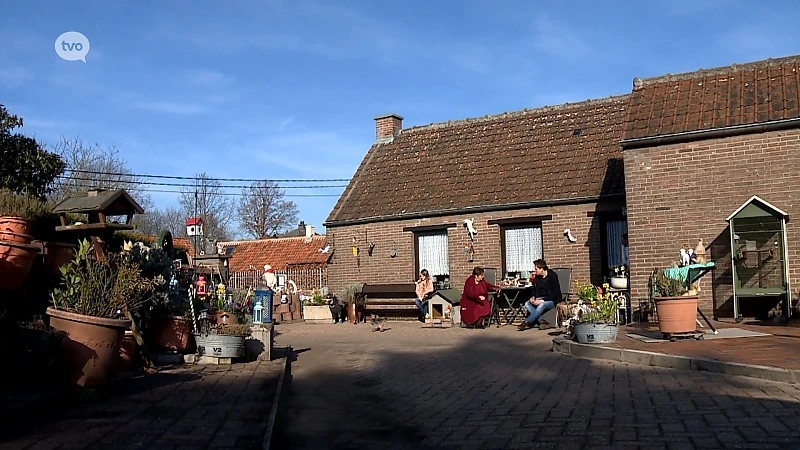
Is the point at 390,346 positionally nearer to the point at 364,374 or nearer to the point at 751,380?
the point at 364,374

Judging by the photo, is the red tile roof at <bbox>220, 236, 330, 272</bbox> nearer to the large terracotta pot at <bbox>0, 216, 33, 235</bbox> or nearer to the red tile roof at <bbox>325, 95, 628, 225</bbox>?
the red tile roof at <bbox>325, 95, 628, 225</bbox>

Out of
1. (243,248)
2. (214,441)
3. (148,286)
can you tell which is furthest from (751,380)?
(243,248)

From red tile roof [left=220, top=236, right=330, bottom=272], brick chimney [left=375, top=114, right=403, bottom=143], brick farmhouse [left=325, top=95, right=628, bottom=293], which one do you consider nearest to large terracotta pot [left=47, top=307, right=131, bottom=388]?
brick farmhouse [left=325, top=95, right=628, bottom=293]

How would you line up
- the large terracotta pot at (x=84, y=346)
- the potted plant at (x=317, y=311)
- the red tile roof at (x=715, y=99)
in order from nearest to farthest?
the large terracotta pot at (x=84, y=346) → the red tile roof at (x=715, y=99) → the potted plant at (x=317, y=311)

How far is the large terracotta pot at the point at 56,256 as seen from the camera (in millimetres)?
8422

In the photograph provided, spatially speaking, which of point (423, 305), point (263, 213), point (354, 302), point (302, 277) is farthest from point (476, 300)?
point (263, 213)

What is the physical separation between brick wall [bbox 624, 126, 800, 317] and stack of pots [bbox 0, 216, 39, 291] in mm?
10247

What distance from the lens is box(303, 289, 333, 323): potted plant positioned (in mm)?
20109

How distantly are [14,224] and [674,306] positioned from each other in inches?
316

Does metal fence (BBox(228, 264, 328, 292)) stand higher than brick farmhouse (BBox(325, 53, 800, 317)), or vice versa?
brick farmhouse (BBox(325, 53, 800, 317))

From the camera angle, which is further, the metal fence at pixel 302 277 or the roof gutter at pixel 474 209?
the metal fence at pixel 302 277

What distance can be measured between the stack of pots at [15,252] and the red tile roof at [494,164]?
1185 centimetres

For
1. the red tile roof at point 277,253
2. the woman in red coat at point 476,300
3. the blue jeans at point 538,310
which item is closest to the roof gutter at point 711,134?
the blue jeans at point 538,310

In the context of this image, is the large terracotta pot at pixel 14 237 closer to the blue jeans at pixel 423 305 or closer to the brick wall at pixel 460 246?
the blue jeans at pixel 423 305
